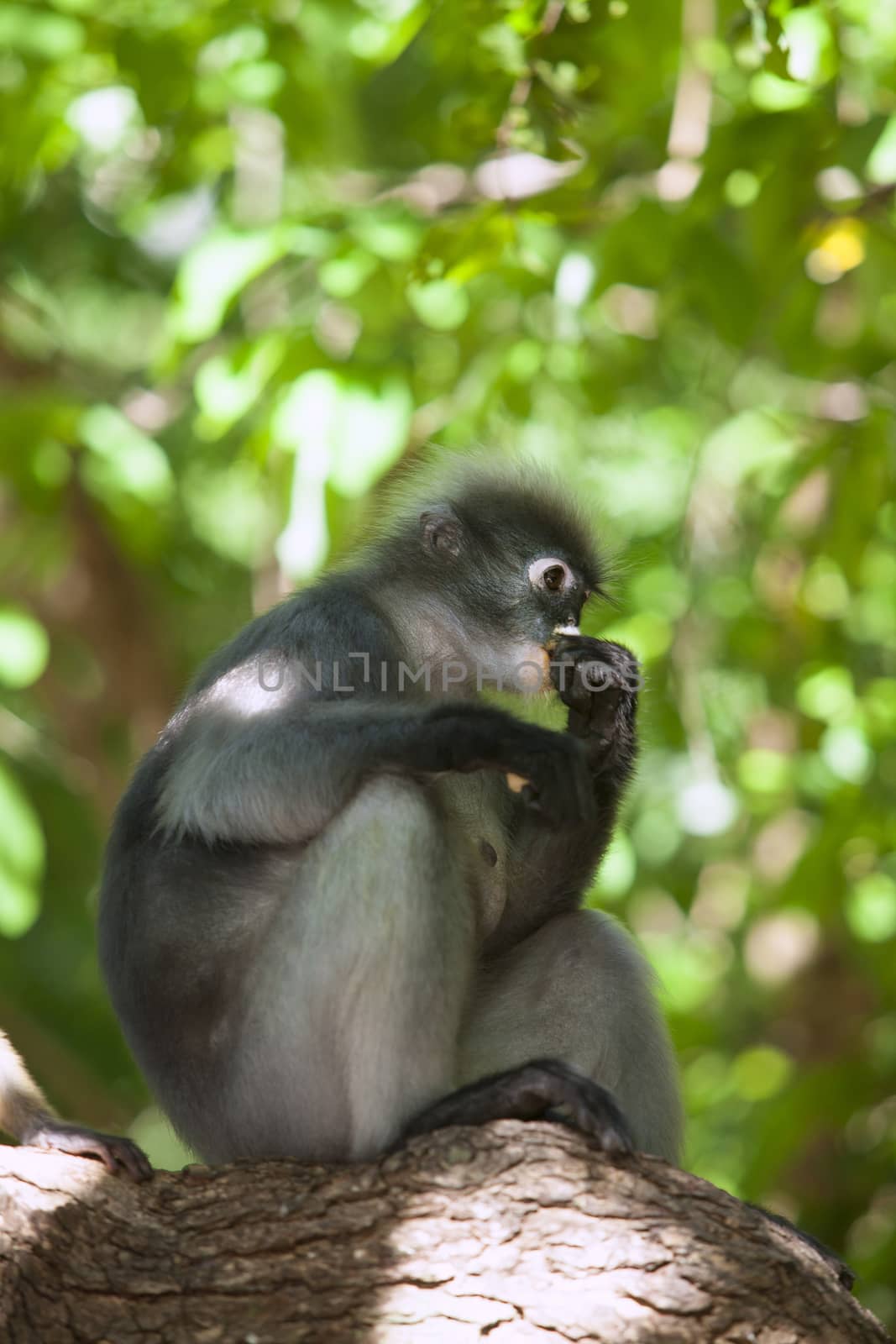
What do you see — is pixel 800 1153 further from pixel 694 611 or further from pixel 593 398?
pixel 593 398

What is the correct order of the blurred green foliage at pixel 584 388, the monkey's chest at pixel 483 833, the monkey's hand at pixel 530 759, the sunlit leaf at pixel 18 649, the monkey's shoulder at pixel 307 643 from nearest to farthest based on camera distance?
the monkey's hand at pixel 530 759 < the monkey's shoulder at pixel 307 643 < the monkey's chest at pixel 483 833 < the blurred green foliage at pixel 584 388 < the sunlit leaf at pixel 18 649

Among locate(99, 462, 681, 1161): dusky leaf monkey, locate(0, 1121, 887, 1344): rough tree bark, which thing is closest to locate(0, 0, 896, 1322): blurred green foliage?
locate(99, 462, 681, 1161): dusky leaf monkey

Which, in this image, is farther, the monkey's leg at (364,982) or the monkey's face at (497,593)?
the monkey's face at (497,593)

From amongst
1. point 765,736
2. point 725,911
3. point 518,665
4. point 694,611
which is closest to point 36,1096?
point 518,665

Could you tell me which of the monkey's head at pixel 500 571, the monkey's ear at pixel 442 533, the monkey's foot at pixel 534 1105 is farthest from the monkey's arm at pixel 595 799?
the monkey's foot at pixel 534 1105

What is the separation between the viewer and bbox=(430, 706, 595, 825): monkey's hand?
4.15 metres

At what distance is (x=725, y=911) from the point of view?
11.8 m

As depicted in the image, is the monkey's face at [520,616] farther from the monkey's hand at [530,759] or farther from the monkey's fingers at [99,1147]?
the monkey's fingers at [99,1147]

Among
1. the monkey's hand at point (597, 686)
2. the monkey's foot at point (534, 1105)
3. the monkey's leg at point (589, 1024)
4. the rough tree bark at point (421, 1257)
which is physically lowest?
the rough tree bark at point (421, 1257)

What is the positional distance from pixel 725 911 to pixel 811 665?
455cm

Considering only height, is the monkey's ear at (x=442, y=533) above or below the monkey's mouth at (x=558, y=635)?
above

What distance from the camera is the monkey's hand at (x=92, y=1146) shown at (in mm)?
4047

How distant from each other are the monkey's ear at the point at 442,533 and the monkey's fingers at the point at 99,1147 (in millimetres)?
2337

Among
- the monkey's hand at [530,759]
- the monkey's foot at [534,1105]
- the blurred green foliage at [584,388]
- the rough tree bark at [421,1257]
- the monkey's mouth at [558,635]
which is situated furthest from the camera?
the blurred green foliage at [584,388]
